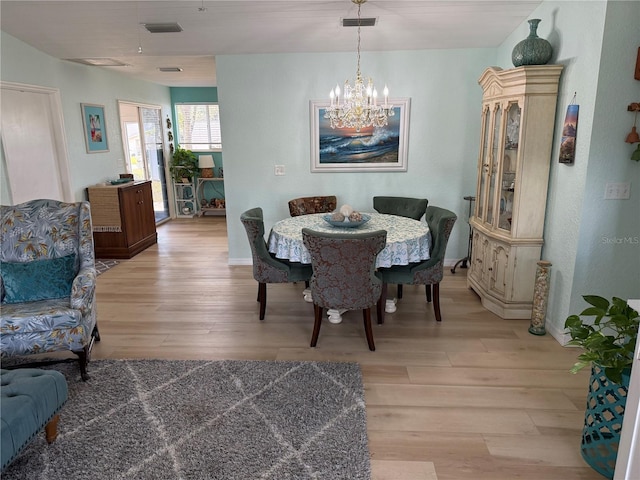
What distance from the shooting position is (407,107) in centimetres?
468

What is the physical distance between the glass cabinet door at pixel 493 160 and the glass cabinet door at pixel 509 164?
0.09m

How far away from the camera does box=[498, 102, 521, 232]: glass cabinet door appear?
3410 mm

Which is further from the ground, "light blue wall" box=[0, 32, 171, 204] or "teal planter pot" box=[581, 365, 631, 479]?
"light blue wall" box=[0, 32, 171, 204]

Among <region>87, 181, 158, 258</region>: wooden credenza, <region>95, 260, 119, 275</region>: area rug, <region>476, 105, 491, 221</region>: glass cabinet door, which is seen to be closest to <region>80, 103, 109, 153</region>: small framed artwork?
<region>87, 181, 158, 258</region>: wooden credenza

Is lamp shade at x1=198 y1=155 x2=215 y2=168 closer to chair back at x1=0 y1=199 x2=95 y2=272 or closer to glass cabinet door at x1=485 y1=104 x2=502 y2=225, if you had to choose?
chair back at x1=0 y1=199 x2=95 y2=272

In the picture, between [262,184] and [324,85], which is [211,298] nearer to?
[262,184]

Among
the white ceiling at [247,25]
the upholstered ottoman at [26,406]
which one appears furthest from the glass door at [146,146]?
the upholstered ottoman at [26,406]

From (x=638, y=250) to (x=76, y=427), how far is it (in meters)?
3.67

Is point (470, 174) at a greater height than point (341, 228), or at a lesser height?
greater

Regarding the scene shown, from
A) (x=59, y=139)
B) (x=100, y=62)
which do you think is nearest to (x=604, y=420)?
(x=59, y=139)

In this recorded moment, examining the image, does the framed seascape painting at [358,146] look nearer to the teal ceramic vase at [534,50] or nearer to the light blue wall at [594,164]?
the teal ceramic vase at [534,50]

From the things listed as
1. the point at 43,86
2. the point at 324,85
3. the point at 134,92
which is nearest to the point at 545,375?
the point at 324,85

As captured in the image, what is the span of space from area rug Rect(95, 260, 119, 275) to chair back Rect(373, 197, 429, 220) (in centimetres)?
326

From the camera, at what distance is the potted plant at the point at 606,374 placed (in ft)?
5.81
